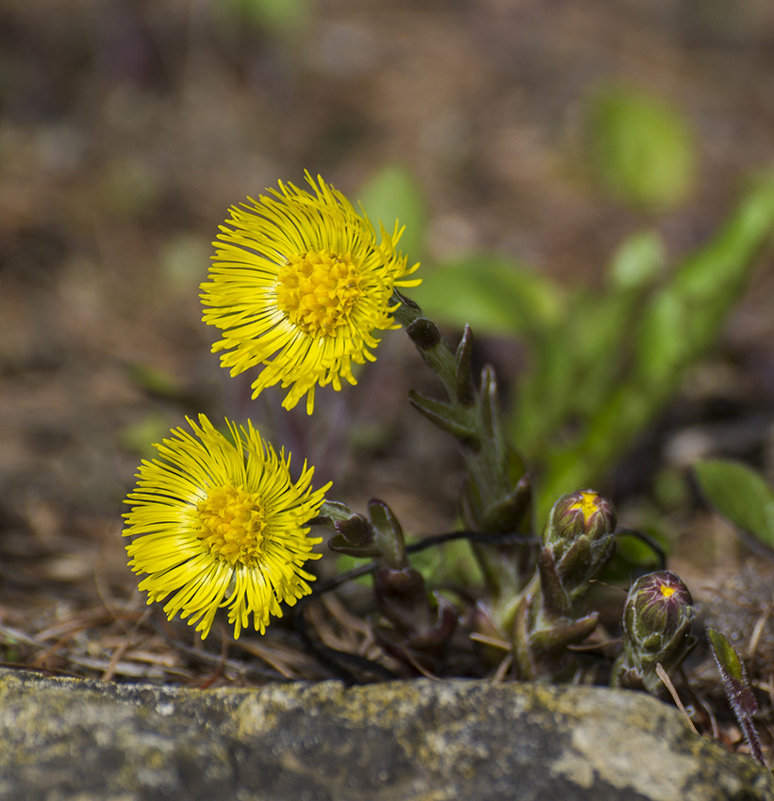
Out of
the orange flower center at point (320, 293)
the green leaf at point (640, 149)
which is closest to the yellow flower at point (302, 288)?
the orange flower center at point (320, 293)

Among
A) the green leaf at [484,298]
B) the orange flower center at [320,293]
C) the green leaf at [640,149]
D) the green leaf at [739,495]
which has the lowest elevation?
the green leaf at [739,495]

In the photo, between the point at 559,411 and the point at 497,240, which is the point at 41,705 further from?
the point at 497,240

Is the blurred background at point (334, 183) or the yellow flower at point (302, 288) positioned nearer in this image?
the yellow flower at point (302, 288)

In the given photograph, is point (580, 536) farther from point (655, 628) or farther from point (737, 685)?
point (737, 685)

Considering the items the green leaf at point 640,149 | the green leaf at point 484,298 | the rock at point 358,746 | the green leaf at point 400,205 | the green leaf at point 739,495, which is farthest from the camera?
the green leaf at point 640,149

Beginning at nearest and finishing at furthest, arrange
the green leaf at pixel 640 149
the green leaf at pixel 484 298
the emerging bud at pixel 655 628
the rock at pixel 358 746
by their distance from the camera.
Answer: the rock at pixel 358 746 → the emerging bud at pixel 655 628 → the green leaf at pixel 484 298 → the green leaf at pixel 640 149

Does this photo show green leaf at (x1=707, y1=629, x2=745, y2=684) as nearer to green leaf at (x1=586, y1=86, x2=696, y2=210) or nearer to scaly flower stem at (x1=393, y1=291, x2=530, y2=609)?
scaly flower stem at (x1=393, y1=291, x2=530, y2=609)

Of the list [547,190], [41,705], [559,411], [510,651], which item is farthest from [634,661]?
[547,190]

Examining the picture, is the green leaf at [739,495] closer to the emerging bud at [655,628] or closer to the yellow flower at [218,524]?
the emerging bud at [655,628]

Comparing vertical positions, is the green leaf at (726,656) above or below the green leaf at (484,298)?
below
